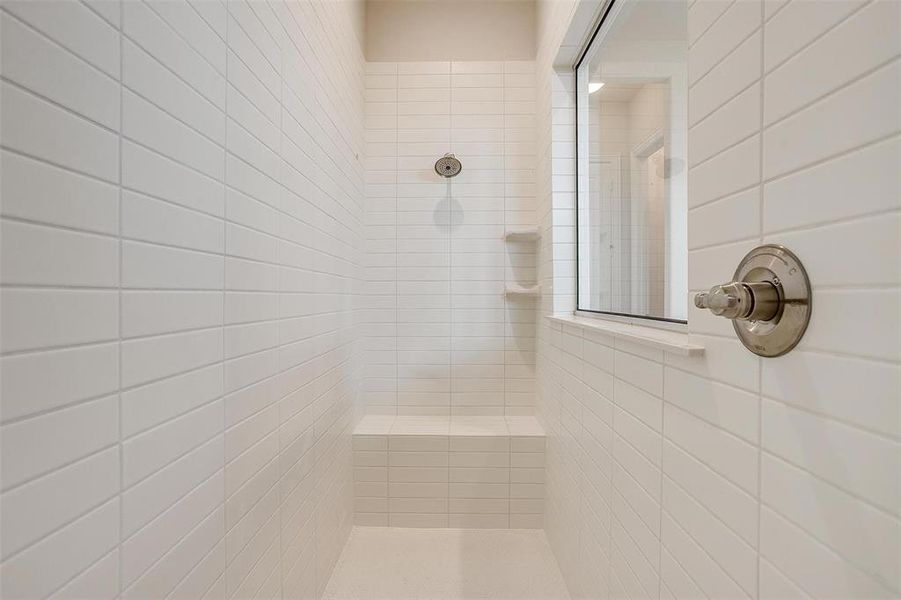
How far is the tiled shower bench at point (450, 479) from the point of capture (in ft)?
7.25

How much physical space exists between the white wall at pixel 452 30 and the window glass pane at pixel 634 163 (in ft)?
2.37

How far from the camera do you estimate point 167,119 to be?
771mm

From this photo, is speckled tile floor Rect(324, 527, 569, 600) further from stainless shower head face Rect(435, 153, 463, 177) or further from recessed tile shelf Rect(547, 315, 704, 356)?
stainless shower head face Rect(435, 153, 463, 177)

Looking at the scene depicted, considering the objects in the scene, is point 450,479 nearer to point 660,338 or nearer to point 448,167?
point 660,338

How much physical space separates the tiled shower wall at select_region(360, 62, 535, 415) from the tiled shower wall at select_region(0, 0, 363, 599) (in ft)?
3.49

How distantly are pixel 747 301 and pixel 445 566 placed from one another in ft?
6.09

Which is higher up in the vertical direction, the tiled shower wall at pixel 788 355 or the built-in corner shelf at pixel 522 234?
the built-in corner shelf at pixel 522 234

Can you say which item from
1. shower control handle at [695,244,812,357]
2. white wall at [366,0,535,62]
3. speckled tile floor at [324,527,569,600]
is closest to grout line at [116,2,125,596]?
shower control handle at [695,244,812,357]

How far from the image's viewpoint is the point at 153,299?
732 mm

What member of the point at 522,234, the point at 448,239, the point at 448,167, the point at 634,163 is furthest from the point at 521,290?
the point at 634,163

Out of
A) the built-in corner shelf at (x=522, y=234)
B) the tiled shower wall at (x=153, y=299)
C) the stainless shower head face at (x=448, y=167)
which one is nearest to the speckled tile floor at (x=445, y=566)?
the tiled shower wall at (x=153, y=299)

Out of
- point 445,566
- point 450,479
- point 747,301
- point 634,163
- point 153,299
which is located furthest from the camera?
point 450,479

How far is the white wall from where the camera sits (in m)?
2.54

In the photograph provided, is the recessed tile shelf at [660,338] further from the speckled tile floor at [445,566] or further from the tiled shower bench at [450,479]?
the speckled tile floor at [445,566]
